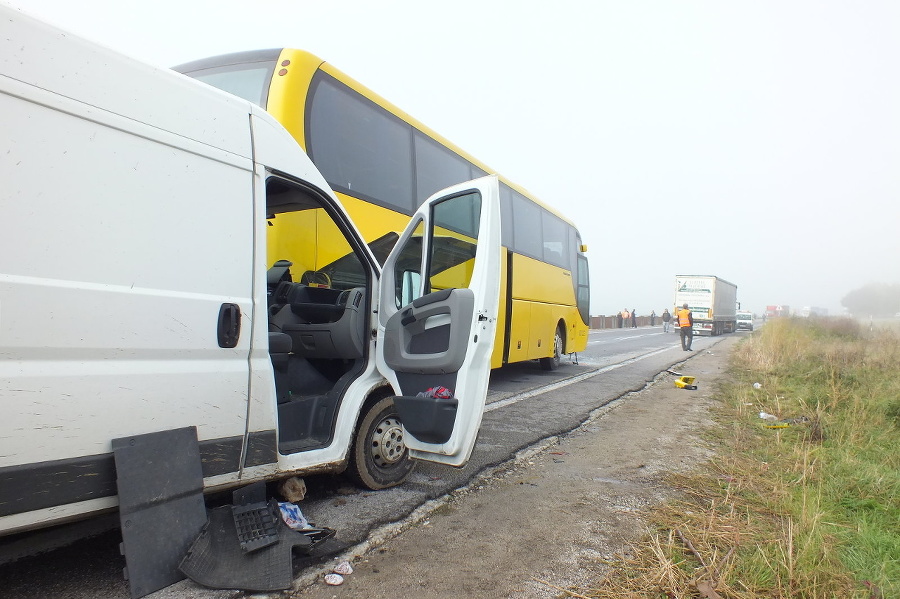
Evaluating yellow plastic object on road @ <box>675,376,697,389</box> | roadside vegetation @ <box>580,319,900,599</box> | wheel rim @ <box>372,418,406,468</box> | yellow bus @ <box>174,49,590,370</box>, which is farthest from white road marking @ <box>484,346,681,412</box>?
wheel rim @ <box>372,418,406,468</box>

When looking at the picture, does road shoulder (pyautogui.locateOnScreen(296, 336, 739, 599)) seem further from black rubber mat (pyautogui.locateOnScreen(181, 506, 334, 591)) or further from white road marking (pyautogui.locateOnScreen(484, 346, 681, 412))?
white road marking (pyautogui.locateOnScreen(484, 346, 681, 412))

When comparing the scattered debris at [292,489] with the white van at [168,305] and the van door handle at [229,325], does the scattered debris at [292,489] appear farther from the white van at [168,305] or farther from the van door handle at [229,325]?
the van door handle at [229,325]

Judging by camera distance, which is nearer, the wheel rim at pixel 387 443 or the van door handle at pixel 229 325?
the van door handle at pixel 229 325

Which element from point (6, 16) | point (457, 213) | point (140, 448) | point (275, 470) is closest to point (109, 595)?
point (140, 448)

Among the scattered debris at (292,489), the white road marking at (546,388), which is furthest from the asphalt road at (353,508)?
the scattered debris at (292,489)

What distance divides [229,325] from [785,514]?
3.43m

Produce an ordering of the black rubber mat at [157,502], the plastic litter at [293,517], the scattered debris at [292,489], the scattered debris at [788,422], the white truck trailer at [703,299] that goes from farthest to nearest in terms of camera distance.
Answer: the white truck trailer at [703,299] < the scattered debris at [788,422] < the scattered debris at [292,489] < the plastic litter at [293,517] < the black rubber mat at [157,502]

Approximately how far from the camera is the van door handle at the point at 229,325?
8.70ft

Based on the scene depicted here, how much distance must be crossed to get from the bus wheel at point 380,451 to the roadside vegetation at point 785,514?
164 centimetres

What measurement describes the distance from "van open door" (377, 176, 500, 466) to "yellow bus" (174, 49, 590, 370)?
0.59ft

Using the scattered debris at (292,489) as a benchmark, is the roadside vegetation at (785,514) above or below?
below

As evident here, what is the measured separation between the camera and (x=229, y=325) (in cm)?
269

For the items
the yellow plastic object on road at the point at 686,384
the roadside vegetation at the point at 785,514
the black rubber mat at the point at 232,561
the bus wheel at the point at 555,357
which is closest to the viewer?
the black rubber mat at the point at 232,561

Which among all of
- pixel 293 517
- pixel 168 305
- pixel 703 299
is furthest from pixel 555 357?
pixel 703 299
